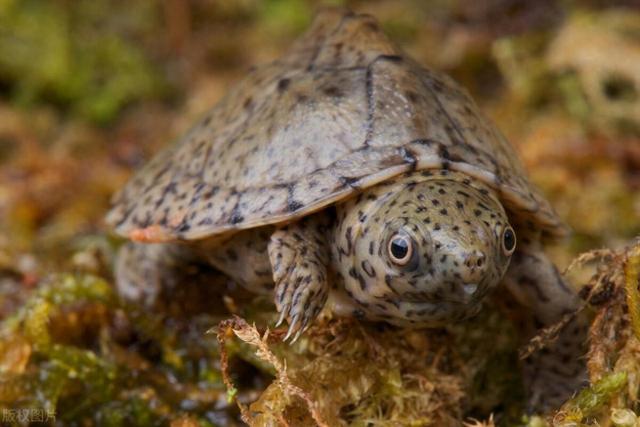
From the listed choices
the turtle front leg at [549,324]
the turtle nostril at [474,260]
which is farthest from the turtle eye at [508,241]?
the turtle front leg at [549,324]

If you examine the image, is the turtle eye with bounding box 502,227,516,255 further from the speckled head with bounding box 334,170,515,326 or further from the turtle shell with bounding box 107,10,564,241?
the turtle shell with bounding box 107,10,564,241

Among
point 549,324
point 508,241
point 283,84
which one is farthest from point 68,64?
point 508,241

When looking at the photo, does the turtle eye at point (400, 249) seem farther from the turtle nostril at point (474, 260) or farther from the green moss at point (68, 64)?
the green moss at point (68, 64)

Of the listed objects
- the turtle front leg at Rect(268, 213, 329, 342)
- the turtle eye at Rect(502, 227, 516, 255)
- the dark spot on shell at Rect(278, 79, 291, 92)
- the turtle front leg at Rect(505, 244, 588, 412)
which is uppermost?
the dark spot on shell at Rect(278, 79, 291, 92)

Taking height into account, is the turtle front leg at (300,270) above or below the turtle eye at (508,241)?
below

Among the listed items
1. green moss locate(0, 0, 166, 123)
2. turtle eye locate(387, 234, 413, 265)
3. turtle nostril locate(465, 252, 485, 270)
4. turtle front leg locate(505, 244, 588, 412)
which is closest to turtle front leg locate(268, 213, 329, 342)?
turtle eye locate(387, 234, 413, 265)

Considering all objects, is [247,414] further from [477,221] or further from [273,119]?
[273,119]

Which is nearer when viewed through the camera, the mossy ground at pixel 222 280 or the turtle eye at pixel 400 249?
the turtle eye at pixel 400 249
